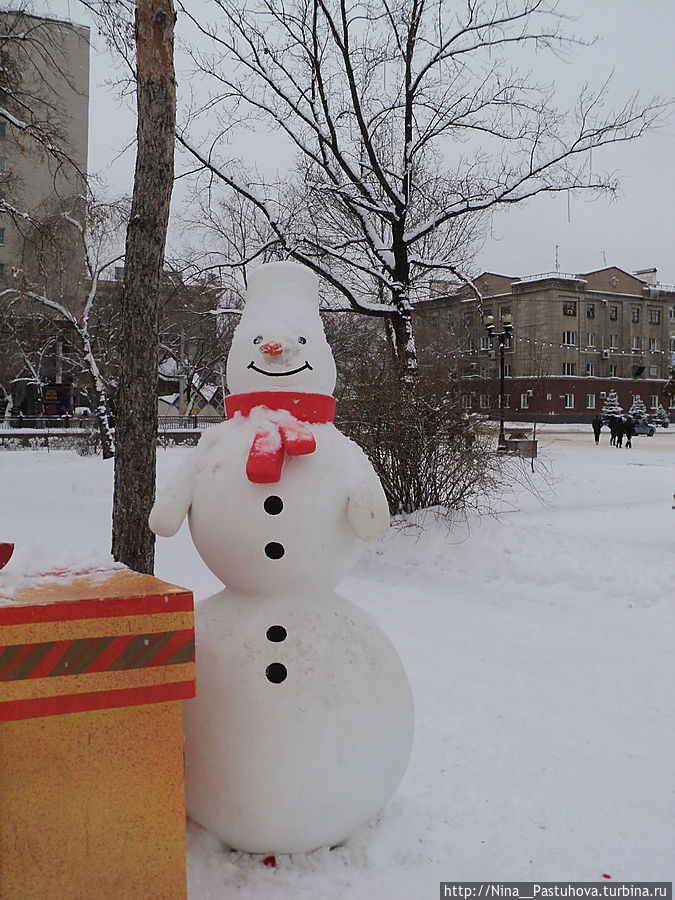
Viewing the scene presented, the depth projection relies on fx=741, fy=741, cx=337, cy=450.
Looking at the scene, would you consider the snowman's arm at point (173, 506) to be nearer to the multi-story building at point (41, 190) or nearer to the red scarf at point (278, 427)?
the red scarf at point (278, 427)

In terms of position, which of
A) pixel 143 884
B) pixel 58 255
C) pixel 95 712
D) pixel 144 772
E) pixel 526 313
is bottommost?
pixel 143 884

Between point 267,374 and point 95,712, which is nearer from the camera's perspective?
point 95,712

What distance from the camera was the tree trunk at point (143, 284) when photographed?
555 cm

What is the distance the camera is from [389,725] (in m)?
3.10

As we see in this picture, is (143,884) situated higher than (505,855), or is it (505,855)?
(143,884)

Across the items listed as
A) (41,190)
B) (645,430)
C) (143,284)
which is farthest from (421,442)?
(645,430)

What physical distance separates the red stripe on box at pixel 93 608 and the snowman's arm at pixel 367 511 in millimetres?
824

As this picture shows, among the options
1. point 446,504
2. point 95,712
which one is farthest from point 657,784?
point 446,504

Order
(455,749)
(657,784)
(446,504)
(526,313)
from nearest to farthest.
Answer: (657,784), (455,749), (446,504), (526,313)

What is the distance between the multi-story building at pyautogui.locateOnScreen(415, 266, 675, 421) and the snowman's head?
47625 mm

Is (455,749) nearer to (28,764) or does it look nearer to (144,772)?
(144,772)

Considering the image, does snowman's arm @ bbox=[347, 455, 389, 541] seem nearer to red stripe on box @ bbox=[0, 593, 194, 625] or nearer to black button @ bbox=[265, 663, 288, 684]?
black button @ bbox=[265, 663, 288, 684]

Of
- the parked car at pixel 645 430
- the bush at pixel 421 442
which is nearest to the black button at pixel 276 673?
the bush at pixel 421 442

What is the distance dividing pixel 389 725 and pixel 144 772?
1.07m
